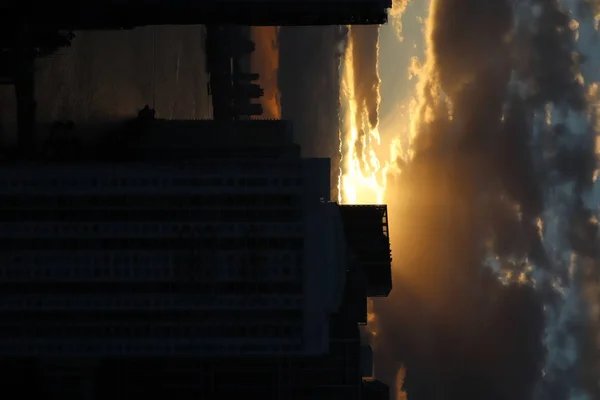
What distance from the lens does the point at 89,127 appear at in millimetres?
62562

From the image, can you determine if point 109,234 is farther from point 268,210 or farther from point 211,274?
point 268,210

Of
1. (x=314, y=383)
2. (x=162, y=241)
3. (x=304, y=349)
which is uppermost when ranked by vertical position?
(x=162, y=241)

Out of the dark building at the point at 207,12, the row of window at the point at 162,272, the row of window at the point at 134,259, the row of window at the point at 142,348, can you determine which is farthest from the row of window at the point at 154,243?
the dark building at the point at 207,12

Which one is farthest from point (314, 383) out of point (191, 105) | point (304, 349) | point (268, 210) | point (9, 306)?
point (191, 105)

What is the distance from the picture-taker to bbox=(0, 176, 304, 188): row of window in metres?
49.8

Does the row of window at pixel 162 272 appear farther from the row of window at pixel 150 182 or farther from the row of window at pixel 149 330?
the row of window at pixel 150 182

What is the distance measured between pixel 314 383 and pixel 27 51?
54047 mm

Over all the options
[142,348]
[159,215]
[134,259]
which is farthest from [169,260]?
[142,348]

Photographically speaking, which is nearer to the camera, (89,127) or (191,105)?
(89,127)

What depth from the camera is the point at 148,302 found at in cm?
5175

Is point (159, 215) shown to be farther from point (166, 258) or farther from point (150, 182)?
point (166, 258)

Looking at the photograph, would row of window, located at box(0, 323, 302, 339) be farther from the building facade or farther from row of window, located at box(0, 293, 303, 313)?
row of window, located at box(0, 293, 303, 313)

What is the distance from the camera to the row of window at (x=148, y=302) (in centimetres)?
5091

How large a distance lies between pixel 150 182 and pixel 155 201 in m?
1.76
